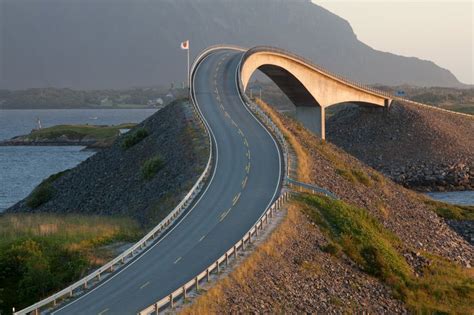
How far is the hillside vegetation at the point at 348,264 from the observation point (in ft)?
88.4

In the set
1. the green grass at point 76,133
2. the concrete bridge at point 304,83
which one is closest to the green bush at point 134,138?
the concrete bridge at point 304,83

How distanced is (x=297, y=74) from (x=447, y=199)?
2511 cm

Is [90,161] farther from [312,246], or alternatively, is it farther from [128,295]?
[128,295]

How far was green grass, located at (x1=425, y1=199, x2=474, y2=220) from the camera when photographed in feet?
195

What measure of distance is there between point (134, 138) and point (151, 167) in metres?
11.5

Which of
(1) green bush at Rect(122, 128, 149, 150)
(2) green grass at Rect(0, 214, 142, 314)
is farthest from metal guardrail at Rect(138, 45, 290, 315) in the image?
(1) green bush at Rect(122, 128, 149, 150)

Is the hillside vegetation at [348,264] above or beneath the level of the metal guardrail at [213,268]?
beneath

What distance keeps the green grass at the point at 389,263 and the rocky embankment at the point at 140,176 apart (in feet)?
29.8

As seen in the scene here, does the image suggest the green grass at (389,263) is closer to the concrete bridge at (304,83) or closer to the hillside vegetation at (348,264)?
the hillside vegetation at (348,264)

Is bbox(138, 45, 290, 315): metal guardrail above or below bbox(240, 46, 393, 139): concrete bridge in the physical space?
below

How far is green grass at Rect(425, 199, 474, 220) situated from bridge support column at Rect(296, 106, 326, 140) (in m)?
29.9

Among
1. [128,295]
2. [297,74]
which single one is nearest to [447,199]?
[297,74]

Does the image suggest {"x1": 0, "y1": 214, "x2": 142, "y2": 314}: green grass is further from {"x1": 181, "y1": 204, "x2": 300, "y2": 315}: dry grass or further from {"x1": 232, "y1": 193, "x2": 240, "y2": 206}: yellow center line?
{"x1": 181, "y1": 204, "x2": 300, "y2": 315}: dry grass

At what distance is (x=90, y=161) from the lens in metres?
62.1
